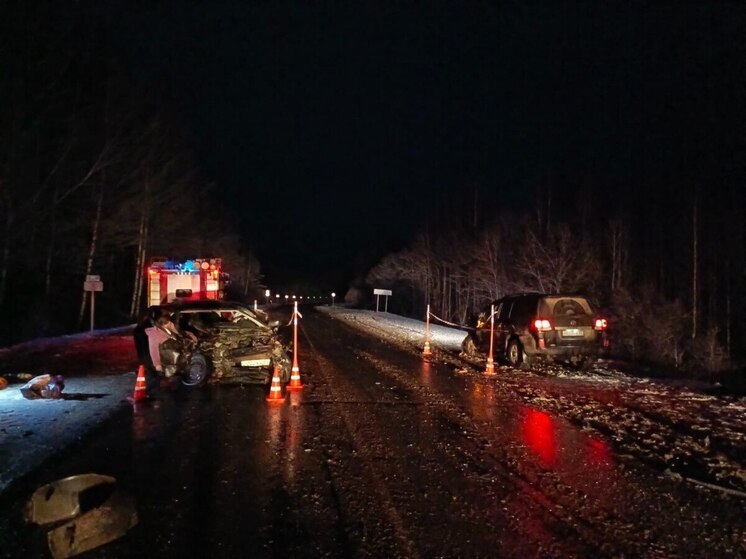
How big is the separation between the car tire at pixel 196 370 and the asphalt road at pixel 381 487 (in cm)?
173

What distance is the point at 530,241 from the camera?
3481 cm

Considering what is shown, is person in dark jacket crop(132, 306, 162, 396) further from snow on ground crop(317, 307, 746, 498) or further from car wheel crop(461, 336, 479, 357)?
car wheel crop(461, 336, 479, 357)

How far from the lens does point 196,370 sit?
12.3m

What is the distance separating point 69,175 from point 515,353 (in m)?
20.8

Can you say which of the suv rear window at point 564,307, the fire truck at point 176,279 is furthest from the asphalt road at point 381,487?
the fire truck at point 176,279

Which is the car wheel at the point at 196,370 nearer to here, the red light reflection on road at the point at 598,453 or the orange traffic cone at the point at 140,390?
the orange traffic cone at the point at 140,390

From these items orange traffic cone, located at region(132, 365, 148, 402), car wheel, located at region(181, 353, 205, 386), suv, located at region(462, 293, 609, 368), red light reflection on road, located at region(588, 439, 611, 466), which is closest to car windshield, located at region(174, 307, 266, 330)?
car wheel, located at region(181, 353, 205, 386)

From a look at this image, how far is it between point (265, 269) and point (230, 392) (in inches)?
6007

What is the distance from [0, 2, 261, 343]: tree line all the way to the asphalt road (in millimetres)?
16497

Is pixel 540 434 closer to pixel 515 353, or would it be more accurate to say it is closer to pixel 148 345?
pixel 515 353

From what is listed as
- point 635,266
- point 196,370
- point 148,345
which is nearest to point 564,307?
point 196,370

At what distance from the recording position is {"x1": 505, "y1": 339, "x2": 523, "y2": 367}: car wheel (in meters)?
15.7

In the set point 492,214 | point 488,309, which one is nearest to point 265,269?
point 492,214

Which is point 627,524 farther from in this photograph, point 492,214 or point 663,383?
point 492,214
